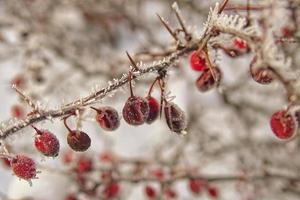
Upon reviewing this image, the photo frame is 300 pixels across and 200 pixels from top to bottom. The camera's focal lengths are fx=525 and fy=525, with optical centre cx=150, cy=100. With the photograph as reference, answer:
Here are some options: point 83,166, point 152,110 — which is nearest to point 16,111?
point 83,166

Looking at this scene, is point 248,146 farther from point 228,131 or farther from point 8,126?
point 8,126

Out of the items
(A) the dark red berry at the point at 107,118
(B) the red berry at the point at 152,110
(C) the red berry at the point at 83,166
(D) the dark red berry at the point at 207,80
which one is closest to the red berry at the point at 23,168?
(A) the dark red berry at the point at 107,118

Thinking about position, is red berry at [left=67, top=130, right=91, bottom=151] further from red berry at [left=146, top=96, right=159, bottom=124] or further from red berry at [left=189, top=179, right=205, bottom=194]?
red berry at [left=189, top=179, right=205, bottom=194]

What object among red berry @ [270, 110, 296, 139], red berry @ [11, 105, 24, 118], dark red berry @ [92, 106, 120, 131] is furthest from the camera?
red berry @ [11, 105, 24, 118]

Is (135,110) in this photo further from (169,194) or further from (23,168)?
(169,194)

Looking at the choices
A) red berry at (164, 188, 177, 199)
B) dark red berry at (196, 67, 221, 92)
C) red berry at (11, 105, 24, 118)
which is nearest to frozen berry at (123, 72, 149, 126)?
dark red berry at (196, 67, 221, 92)

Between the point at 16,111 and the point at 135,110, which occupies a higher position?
the point at 16,111
